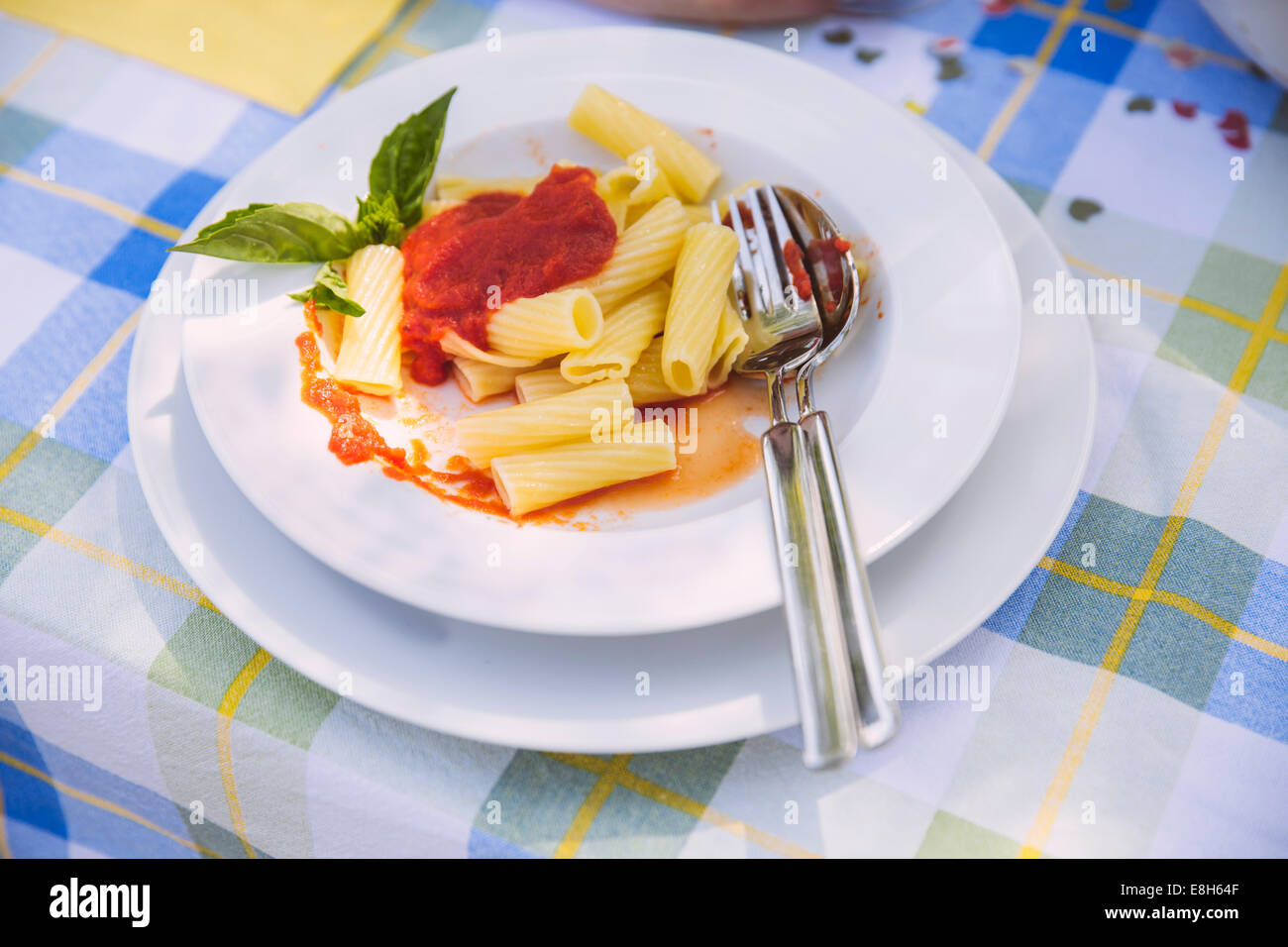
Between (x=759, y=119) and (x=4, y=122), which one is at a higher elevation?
(x=759, y=119)

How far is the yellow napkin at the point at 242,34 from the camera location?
2184 mm

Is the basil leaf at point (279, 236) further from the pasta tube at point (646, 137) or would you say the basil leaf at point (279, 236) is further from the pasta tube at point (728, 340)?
the pasta tube at point (728, 340)

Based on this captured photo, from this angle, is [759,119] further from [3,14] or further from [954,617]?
[3,14]

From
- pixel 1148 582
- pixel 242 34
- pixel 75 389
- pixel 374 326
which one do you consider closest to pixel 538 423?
pixel 374 326

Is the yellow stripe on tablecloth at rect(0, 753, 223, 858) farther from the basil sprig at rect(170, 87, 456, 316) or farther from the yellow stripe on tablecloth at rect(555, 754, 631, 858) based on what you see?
the basil sprig at rect(170, 87, 456, 316)

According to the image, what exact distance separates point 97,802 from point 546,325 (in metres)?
1.03

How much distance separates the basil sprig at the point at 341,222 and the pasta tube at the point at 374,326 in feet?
0.10

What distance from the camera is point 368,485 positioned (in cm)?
137

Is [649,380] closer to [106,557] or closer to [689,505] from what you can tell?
[689,505]

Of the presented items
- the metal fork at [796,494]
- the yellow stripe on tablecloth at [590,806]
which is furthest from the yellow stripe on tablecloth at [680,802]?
the metal fork at [796,494]
